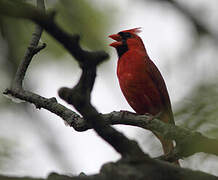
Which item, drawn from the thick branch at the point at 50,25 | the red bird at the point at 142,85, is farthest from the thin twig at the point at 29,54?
the thick branch at the point at 50,25

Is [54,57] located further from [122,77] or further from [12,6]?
[12,6]

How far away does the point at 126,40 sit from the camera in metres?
5.39

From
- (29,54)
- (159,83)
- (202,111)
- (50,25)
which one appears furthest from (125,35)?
(50,25)

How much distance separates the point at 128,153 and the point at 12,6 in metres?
0.61

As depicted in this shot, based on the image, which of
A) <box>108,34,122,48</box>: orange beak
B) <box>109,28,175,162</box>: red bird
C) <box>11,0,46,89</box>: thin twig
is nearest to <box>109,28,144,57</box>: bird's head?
<box>108,34,122,48</box>: orange beak

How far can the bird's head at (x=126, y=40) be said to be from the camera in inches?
203

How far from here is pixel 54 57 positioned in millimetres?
4328

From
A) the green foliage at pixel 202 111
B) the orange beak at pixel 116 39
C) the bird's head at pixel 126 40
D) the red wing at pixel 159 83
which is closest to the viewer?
the green foliage at pixel 202 111

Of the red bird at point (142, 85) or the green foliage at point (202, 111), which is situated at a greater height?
the green foliage at point (202, 111)

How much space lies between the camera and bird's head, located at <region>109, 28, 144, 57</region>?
5155mm

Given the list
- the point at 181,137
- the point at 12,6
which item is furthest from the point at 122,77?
the point at 12,6

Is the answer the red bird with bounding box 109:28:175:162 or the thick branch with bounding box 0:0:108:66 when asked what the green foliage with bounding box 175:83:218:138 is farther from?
the red bird with bounding box 109:28:175:162

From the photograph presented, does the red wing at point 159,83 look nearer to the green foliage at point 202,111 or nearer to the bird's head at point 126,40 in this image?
the bird's head at point 126,40

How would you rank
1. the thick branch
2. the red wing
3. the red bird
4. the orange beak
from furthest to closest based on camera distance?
the orange beak
the red wing
the red bird
the thick branch
